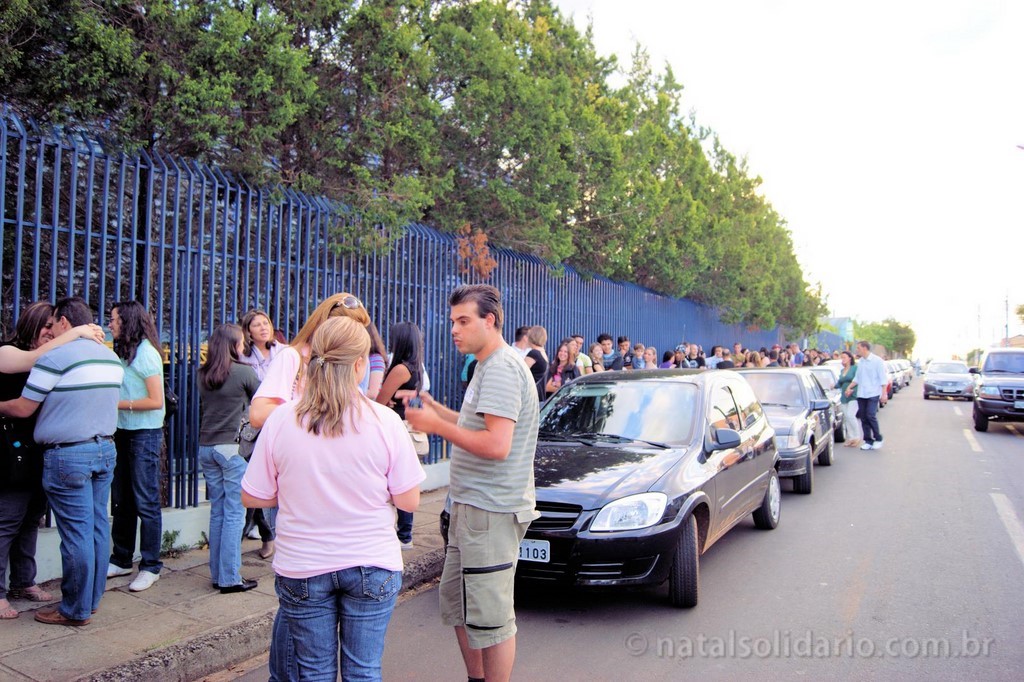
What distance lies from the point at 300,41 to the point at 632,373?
5.00 m

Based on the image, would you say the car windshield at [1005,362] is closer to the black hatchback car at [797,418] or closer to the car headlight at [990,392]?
the car headlight at [990,392]

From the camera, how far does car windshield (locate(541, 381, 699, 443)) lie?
5.72 meters

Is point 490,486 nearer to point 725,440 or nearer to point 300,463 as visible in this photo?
point 300,463

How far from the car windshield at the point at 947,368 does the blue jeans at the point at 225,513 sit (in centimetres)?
3108

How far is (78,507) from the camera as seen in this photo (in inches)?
163

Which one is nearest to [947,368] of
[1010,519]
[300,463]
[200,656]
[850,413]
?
[850,413]

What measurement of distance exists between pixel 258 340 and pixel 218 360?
0.57 metres

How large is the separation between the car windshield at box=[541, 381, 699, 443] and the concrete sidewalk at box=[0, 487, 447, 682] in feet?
8.23

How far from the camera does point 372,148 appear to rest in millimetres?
8297

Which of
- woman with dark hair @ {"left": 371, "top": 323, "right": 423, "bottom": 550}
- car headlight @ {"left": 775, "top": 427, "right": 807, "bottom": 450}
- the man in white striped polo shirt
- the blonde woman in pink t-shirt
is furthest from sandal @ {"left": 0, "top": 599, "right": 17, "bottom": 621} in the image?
car headlight @ {"left": 775, "top": 427, "right": 807, "bottom": 450}

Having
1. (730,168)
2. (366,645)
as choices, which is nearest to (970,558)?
(366,645)

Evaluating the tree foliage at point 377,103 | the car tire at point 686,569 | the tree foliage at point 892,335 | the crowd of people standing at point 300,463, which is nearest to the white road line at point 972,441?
the tree foliage at point 377,103

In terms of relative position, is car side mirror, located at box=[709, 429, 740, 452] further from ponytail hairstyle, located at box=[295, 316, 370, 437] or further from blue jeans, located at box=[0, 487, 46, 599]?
blue jeans, located at box=[0, 487, 46, 599]

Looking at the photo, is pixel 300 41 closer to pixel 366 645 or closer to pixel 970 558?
pixel 366 645
